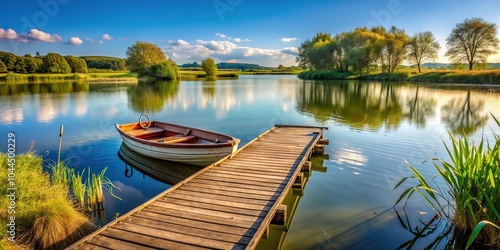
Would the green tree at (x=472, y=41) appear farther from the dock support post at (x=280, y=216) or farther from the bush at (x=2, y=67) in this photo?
the bush at (x=2, y=67)

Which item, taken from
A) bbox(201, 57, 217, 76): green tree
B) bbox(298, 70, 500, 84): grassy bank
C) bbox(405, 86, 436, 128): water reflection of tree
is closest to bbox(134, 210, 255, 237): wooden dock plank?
bbox(405, 86, 436, 128): water reflection of tree

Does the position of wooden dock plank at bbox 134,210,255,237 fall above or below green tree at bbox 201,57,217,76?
below

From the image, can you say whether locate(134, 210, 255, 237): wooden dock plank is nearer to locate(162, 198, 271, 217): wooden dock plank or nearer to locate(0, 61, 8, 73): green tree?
locate(162, 198, 271, 217): wooden dock plank

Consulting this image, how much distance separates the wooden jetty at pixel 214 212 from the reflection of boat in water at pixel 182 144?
0.70 metres

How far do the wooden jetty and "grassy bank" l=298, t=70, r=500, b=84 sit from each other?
45.0 metres

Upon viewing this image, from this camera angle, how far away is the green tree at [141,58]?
2901 inches

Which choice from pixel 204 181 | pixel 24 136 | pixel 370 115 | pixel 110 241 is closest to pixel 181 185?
pixel 204 181

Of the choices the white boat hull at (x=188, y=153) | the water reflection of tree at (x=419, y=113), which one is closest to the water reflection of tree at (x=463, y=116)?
the water reflection of tree at (x=419, y=113)

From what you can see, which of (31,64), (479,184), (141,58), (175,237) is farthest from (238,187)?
(31,64)

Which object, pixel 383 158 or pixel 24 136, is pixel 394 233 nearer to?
pixel 383 158

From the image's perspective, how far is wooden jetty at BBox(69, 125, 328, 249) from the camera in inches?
169

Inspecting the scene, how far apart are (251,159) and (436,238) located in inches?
193

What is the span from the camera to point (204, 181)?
688cm

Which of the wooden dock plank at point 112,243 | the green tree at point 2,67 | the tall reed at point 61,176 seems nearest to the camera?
the wooden dock plank at point 112,243
